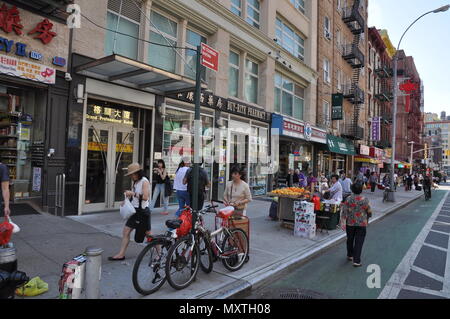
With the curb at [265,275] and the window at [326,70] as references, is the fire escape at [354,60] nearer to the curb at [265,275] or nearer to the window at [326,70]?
the window at [326,70]

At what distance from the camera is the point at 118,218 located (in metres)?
A: 8.36

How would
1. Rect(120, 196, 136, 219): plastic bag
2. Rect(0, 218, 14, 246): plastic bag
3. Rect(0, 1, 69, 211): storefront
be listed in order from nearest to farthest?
1. Rect(0, 218, 14, 246): plastic bag
2. Rect(120, 196, 136, 219): plastic bag
3. Rect(0, 1, 69, 211): storefront

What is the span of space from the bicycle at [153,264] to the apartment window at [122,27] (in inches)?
288

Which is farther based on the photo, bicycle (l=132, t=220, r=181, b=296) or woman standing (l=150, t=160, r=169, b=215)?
woman standing (l=150, t=160, r=169, b=215)

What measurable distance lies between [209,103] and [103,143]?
190 inches

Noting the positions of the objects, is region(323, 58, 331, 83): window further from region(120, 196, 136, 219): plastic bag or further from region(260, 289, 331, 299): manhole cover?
region(120, 196, 136, 219): plastic bag

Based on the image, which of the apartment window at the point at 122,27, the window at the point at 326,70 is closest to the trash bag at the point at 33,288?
the apartment window at the point at 122,27

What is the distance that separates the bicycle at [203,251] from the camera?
13.5 ft

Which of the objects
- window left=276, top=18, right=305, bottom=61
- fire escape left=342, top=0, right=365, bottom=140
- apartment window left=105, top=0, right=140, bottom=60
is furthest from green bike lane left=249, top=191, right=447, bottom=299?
fire escape left=342, top=0, right=365, bottom=140

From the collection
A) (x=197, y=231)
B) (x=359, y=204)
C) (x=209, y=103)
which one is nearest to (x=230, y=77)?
(x=209, y=103)

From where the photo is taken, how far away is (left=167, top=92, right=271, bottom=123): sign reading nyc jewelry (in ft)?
38.0

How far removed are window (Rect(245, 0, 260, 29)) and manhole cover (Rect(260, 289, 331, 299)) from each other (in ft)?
46.1

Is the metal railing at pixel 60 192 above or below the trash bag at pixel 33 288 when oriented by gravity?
above
